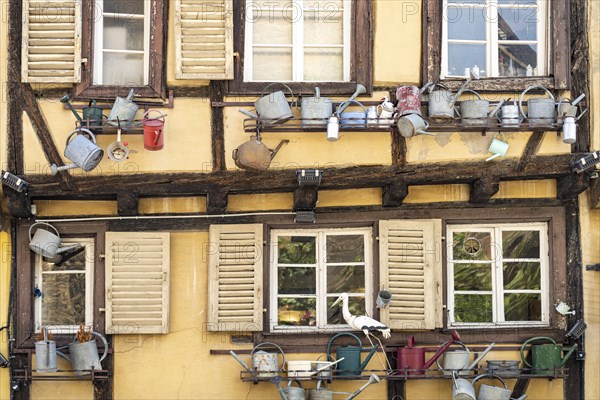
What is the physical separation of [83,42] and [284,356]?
334cm

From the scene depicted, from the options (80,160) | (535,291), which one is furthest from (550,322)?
(80,160)

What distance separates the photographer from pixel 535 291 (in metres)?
12.3

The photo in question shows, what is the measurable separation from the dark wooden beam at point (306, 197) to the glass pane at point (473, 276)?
4.87ft

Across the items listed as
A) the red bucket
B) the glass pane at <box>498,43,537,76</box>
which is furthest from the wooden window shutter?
the glass pane at <box>498,43,537,76</box>

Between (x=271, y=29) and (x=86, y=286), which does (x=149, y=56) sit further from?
(x=86, y=286)

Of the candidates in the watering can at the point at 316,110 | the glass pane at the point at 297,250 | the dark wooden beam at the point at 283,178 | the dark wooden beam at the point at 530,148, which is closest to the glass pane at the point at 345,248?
the glass pane at the point at 297,250

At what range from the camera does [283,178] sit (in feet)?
38.6

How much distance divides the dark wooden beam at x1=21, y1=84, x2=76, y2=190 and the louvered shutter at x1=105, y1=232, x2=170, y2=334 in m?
0.77

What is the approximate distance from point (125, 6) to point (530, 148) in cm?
386

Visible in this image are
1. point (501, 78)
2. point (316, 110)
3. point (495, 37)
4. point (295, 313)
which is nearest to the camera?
point (316, 110)

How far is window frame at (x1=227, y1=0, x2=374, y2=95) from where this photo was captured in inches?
464

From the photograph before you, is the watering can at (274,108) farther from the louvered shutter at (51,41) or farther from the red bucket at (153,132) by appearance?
the louvered shutter at (51,41)

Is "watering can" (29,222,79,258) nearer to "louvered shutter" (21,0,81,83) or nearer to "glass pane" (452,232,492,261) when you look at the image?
"louvered shutter" (21,0,81,83)

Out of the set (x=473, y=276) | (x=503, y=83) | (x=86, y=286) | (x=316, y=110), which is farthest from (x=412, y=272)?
(x=86, y=286)
